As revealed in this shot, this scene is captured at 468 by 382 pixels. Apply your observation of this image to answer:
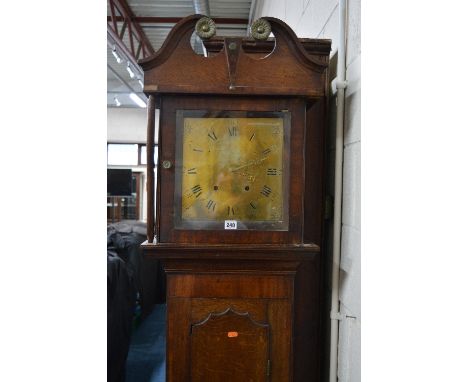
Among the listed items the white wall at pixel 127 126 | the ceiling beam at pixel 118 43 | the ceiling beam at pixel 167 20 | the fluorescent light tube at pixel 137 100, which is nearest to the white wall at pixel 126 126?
the white wall at pixel 127 126

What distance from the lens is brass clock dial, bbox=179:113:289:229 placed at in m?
1.17

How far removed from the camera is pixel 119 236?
3.57 metres

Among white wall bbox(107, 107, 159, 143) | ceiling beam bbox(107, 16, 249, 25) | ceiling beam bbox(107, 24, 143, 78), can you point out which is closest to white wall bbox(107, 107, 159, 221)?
white wall bbox(107, 107, 159, 143)

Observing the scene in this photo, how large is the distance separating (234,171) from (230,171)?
0.04 feet

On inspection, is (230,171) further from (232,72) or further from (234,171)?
A: (232,72)

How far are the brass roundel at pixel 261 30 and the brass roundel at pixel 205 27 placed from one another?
11 cm

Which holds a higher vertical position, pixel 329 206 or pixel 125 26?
pixel 125 26

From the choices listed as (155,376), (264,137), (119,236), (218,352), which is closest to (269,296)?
(218,352)

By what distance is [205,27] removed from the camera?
112cm

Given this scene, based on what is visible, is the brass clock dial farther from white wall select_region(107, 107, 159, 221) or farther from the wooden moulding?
white wall select_region(107, 107, 159, 221)

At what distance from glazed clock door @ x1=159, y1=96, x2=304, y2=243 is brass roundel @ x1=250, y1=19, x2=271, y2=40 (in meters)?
0.18

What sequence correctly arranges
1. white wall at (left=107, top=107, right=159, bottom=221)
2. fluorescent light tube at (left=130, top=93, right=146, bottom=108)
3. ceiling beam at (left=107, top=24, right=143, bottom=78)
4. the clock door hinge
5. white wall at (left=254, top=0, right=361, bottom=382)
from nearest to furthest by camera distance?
white wall at (left=254, top=0, right=361, bottom=382) < the clock door hinge < ceiling beam at (left=107, top=24, right=143, bottom=78) < fluorescent light tube at (left=130, top=93, right=146, bottom=108) < white wall at (left=107, top=107, right=159, bottom=221)

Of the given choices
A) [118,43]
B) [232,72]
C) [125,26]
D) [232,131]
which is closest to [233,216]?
[232,131]

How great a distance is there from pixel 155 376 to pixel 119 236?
50.5 inches
